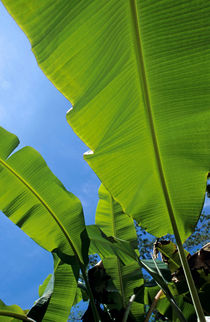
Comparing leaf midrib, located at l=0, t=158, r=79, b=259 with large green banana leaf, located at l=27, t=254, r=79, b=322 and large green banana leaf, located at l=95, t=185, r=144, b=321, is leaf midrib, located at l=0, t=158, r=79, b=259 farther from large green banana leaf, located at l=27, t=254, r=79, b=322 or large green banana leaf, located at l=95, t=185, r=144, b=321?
large green banana leaf, located at l=95, t=185, r=144, b=321

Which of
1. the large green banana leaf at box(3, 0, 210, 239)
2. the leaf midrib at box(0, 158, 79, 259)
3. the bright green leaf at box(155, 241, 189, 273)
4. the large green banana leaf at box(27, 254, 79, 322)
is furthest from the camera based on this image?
the bright green leaf at box(155, 241, 189, 273)

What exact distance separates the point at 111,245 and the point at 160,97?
2.86 feet

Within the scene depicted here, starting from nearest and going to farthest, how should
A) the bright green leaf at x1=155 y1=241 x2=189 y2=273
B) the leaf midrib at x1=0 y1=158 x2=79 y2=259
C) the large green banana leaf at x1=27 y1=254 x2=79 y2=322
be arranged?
the leaf midrib at x1=0 y1=158 x2=79 y2=259, the large green banana leaf at x1=27 y1=254 x2=79 y2=322, the bright green leaf at x1=155 y1=241 x2=189 y2=273

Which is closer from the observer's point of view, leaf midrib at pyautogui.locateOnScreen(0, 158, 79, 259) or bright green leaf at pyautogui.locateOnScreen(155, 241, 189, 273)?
leaf midrib at pyautogui.locateOnScreen(0, 158, 79, 259)

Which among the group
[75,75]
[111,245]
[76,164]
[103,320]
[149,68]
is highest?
[76,164]

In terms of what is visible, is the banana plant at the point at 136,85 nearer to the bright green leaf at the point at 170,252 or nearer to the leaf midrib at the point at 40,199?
the leaf midrib at the point at 40,199

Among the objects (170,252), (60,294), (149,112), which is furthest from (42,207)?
(170,252)

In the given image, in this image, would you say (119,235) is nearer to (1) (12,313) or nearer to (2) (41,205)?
(2) (41,205)

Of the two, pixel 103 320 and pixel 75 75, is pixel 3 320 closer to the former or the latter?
pixel 103 320

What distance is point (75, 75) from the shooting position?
0.80 metres

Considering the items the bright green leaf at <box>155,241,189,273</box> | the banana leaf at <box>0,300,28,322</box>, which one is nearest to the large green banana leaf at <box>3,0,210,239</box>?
the bright green leaf at <box>155,241,189,273</box>

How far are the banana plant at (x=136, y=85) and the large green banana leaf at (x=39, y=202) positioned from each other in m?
0.48

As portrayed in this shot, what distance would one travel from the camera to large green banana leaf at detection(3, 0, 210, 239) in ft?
2.32

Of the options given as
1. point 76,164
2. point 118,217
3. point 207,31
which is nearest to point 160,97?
point 207,31
